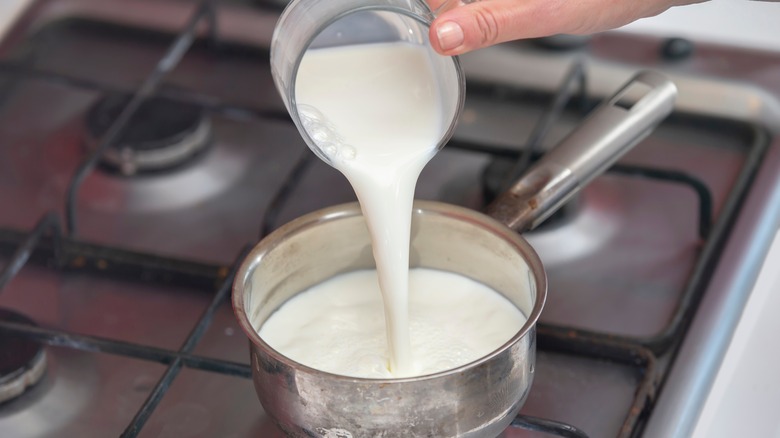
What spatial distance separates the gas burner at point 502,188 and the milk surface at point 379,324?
0.13 metres

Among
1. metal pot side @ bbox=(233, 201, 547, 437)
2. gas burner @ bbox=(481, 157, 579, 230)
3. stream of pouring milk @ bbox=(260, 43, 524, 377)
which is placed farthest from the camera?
gas burner @ bbox=(481, 157, 579, 230)

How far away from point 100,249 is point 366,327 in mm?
238

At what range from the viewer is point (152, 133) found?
1000mm

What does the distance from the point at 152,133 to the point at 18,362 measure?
0.97ft

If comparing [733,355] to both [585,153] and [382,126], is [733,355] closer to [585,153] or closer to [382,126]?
[585,153]

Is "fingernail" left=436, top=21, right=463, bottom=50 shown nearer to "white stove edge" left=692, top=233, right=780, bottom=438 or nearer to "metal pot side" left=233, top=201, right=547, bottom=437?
"metal pot side" left=233, top=201, right=547, bottom=437

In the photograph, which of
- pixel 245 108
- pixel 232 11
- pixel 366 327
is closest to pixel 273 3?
pixel 232 11

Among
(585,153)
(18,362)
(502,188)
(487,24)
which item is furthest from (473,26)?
(18,362)

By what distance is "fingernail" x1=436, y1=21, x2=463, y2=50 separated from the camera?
0.66 m

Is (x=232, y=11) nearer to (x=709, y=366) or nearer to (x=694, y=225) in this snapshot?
(x=694, y=225)

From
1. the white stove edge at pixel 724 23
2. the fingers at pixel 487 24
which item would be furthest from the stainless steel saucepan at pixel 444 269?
the white stove edge at pixel 724 23

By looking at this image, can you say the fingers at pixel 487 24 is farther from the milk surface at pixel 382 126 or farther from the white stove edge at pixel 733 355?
the white stove edge at pixel 733 355

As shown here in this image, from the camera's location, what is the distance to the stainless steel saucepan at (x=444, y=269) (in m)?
0.62

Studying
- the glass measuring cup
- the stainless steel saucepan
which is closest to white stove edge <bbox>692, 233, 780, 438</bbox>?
the stainless steel saucepan
